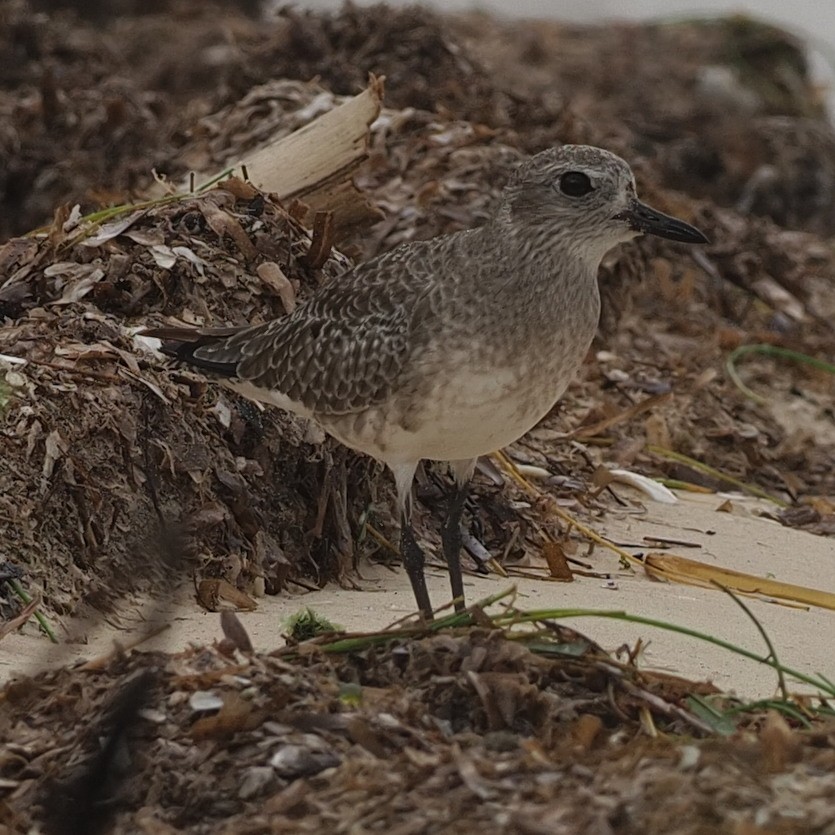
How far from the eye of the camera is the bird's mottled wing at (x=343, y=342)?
5492 millimetres

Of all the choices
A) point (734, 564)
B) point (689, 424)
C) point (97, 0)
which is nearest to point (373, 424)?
point (734, 564)

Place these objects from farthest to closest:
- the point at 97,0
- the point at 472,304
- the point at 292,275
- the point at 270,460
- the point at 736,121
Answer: the point at 97,0 < the point at 736,121 < the point at 292,275 < the point at 270,460 < the point at 472,304

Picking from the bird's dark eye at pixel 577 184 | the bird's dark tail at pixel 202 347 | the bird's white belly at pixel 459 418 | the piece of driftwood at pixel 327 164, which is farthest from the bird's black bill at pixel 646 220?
the piece of driftwood at pixel 327 164

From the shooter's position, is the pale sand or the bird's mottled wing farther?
the bird's mottled wing

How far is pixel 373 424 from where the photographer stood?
5.52 metres

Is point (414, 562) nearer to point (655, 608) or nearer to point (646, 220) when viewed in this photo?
point (655, 608)

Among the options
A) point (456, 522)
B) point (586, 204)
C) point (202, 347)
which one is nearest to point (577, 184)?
point (586, 204)

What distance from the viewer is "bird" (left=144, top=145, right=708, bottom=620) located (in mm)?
5297

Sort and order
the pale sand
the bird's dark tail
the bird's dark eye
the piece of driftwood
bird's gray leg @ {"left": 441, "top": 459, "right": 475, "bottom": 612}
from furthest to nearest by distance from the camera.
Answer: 1. the piece of driftwood
2. the bird's dark tail
3. bird's gray leg @ {"left": 441, "top": 459, "right": 475, "bottom": 612}
4. the bird's dark eye
5. the pale sand

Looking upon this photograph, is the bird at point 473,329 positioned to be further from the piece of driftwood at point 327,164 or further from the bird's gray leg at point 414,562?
the piece of driftwood at point 327,164

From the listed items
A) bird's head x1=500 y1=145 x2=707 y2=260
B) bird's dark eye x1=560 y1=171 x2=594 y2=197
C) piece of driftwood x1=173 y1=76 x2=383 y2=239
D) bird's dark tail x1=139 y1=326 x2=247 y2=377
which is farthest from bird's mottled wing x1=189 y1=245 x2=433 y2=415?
piece of driftwood x1=173 y1=76 x2=383 y2=239

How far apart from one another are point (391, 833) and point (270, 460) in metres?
2.67

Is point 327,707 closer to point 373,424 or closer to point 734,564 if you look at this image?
point 373,424

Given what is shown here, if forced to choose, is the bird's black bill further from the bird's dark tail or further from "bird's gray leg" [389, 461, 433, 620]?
the bird's dark tail
